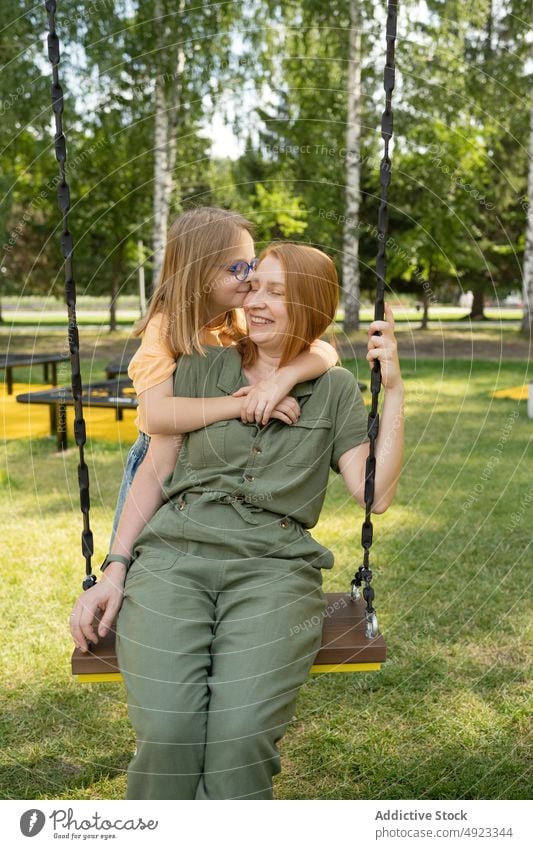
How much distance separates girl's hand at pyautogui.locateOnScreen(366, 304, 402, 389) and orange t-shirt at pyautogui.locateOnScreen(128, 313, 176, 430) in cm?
57

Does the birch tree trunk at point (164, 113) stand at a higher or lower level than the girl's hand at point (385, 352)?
higher

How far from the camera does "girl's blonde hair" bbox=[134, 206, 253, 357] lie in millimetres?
2547

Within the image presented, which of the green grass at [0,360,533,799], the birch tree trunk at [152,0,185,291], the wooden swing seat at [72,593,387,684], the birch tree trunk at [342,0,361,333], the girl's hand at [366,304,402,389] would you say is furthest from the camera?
the birch tree trunk at [342,0,361,333]

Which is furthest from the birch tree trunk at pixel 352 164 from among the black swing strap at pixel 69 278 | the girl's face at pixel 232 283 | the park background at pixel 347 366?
the black swing strap at pixel 69 278

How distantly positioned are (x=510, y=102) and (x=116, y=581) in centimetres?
1495

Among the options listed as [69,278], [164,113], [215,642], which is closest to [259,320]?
[69,278]

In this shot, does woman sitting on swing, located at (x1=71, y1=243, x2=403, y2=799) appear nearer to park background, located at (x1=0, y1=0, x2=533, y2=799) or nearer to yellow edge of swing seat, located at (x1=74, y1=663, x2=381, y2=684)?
yellow edge of swing seat, located at (x1=74, y1=663, x2=381, y2=684)

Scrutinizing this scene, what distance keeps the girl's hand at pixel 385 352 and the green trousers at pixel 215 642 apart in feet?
1.52

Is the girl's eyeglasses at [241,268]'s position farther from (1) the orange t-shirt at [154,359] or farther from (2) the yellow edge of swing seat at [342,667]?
(2) the yellow edge of swing seat at [342,667]

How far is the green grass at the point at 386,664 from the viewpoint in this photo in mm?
2844

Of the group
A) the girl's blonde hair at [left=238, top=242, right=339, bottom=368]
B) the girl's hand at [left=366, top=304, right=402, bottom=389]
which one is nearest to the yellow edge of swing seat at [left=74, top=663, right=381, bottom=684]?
the girl's hand at [left=366, top=304, right=402, bottom=389]

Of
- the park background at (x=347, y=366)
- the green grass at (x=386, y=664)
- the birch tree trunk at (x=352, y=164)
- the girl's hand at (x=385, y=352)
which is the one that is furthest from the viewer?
the birch tree trunk at (x=352, y=164)

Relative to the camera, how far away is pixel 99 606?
7.92 feet

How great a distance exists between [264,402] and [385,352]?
0.35m
